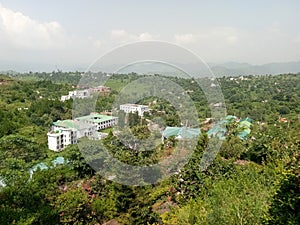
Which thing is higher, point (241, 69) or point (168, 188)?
point (241, 69)

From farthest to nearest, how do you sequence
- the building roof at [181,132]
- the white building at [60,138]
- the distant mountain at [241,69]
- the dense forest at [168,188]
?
the white building at [60,138] < the distant mountain at [241,69] < the building roof at [181,132] < the dense forest at [168,188]

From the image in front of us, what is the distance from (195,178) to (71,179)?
298cm

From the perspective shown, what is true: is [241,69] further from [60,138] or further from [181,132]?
[181,132]

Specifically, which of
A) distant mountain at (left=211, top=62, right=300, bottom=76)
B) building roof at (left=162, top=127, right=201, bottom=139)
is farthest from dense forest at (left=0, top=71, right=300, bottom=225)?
distant mountain at (left=211, top=62, right=300, bottom=76)

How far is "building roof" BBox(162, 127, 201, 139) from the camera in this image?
664cm

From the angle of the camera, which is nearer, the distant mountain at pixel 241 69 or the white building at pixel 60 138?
the distant mountain at pixel 241 69

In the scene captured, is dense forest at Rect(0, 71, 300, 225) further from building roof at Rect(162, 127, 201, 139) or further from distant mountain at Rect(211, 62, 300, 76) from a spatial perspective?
distant mountain at Rect(211, 62, 300, 76)

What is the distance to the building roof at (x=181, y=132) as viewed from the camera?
6.64 metres

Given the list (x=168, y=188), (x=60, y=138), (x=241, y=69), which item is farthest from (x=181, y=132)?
(x=241, y=69)

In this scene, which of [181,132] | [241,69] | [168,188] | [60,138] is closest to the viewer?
[168,188]

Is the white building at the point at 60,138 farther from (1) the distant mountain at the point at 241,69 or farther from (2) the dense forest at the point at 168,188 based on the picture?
(1) the distant mountain at the point at 241,69

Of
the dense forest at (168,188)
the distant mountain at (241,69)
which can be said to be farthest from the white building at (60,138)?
the distant mountain at (241,69)

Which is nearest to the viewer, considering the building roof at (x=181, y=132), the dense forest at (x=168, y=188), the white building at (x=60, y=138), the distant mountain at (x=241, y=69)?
the dense forest at (x=168, y=188)

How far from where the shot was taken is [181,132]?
282 inches
